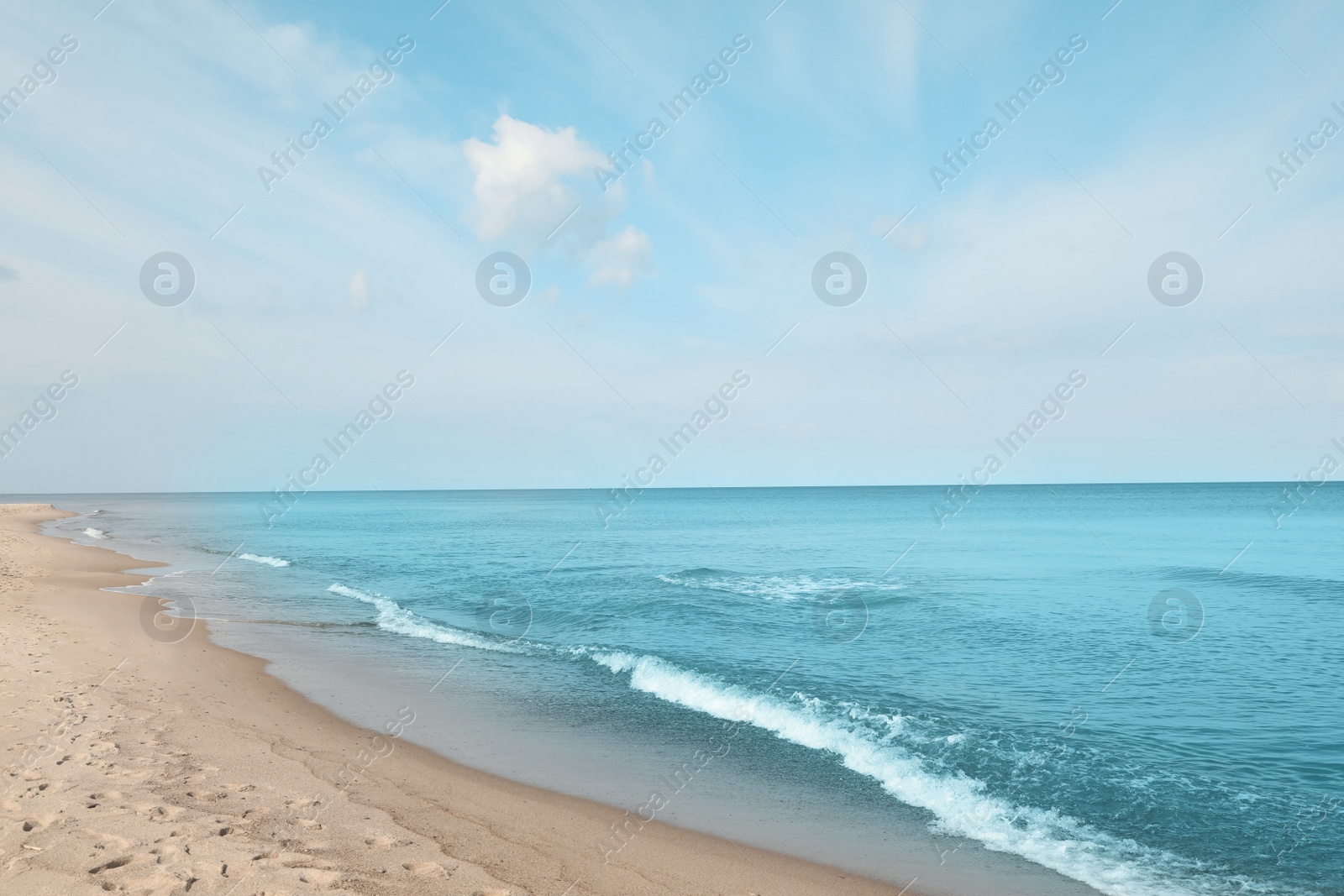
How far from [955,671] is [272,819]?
13.4 meters

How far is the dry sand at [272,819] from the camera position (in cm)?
649

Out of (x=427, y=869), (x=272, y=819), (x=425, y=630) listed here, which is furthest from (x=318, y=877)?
(x=425, y=630)

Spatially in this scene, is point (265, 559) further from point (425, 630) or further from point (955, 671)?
point (955, 671)

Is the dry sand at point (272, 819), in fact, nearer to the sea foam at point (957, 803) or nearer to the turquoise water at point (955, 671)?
the turquoise water at point (955, 671)

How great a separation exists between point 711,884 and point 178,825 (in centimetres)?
547

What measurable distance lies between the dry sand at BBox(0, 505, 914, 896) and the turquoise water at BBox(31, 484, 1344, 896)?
1.28 m

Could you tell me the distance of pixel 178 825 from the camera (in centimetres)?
720

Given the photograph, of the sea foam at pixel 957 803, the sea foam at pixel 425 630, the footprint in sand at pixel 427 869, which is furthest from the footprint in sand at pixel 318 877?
the sea foam at pixel 425 630

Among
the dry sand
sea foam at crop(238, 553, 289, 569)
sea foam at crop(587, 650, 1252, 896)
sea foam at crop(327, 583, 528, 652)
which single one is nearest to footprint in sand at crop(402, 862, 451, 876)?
the dry sand

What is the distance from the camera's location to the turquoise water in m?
9.06

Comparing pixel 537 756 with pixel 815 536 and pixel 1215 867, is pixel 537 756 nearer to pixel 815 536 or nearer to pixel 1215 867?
pixel 1215 867

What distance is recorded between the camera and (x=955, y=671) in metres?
15.8

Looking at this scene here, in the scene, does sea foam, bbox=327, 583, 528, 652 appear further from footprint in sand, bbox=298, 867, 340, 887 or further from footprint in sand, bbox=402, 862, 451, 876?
footprint in sand, bbox=298, 867, 340, 887

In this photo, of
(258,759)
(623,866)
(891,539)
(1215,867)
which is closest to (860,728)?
(1215,867)
